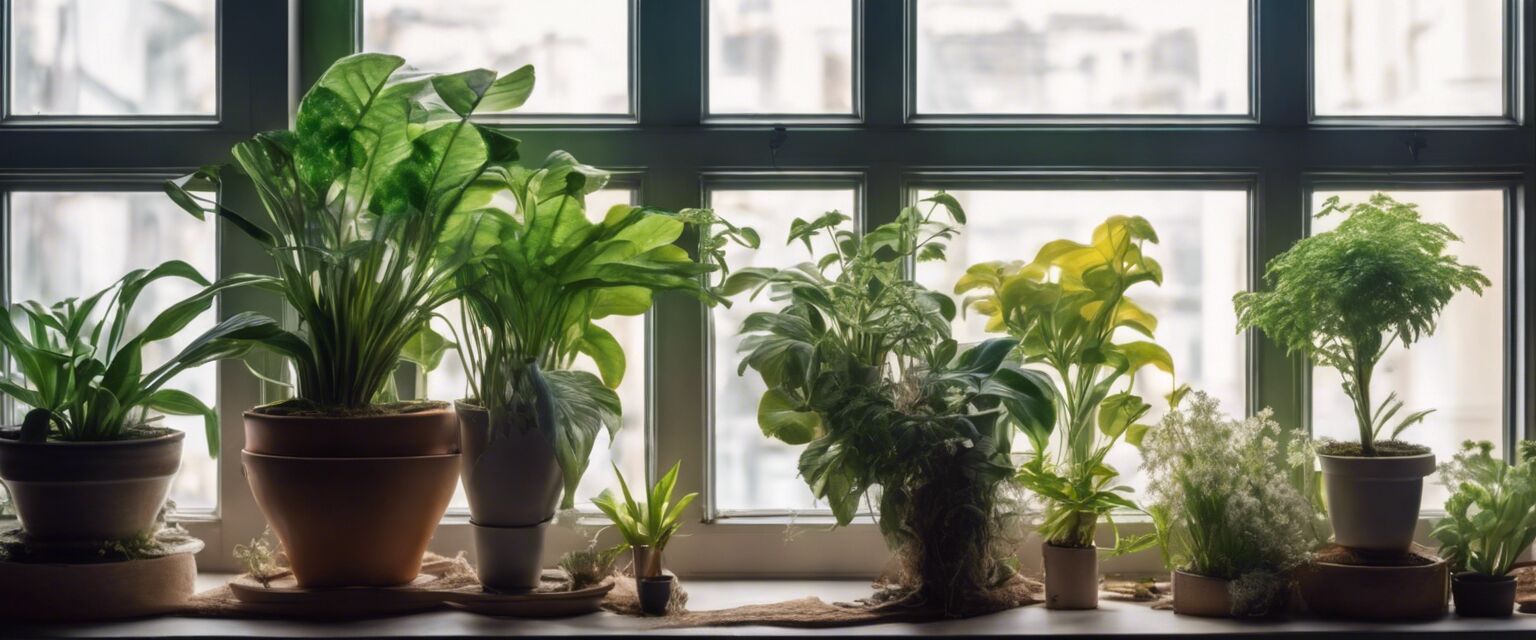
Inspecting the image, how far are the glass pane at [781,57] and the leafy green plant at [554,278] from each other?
0.45 m

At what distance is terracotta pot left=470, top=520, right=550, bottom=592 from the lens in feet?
6.99

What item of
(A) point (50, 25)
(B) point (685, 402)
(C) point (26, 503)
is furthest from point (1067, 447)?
(A) point (50, 25)

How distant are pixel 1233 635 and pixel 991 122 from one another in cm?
113

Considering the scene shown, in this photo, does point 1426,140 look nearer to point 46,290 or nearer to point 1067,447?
point 1067,447

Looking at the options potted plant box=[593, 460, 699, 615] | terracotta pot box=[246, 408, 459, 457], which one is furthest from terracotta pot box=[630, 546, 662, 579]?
terracotta pot box=[246, 408, 459, 457]

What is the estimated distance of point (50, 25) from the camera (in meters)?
2.48

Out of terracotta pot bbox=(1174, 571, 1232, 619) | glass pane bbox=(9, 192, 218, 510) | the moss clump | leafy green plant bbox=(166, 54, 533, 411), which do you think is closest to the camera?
leafy green plant bbox=(166, 54, 533, 411)

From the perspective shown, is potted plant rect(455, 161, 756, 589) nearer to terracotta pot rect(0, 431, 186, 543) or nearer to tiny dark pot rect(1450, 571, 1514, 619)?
terracotta pot rect(0, 431, 186, 543)

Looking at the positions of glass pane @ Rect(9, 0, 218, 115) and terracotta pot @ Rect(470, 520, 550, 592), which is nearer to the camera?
terracotta pot @ Rect(470, 520, 550, 592)

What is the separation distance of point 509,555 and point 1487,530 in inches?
69.6

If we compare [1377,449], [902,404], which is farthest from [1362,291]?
[902,404]

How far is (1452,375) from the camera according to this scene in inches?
98.1

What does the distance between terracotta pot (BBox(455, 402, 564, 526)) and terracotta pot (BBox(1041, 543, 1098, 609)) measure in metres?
0.93

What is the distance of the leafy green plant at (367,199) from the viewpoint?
198cm
